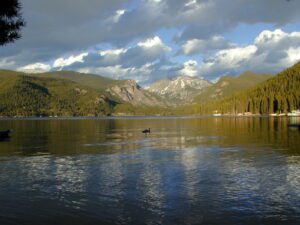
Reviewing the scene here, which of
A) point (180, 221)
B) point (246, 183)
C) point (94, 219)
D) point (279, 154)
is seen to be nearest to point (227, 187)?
point (246, 183)

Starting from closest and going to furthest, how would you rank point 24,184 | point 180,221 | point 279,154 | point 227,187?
1. point 180,221
2. point 227,187
3. point 24,184
4. point 279,154

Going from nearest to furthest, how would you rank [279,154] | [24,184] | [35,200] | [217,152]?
[35,200], [24,184], [279,154], [217,152]

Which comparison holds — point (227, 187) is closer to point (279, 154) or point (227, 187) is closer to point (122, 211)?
point (122, 211)

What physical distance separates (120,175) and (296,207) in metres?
19.5

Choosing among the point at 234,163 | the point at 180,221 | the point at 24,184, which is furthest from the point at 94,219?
the point at 234,163

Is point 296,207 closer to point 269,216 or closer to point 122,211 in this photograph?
point 269,216

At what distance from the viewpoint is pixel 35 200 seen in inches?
1239

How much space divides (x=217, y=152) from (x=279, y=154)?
9.75m

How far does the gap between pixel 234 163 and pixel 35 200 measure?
27114mm

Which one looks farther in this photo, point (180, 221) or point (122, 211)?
point (122, 211)

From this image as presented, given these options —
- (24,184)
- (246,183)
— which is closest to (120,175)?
(24,184)

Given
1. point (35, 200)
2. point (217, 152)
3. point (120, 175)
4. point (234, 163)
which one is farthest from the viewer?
point (217, 152)

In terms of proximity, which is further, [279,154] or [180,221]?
[279,154]

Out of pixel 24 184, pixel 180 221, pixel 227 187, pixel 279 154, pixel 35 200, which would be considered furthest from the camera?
pixel 279 154
